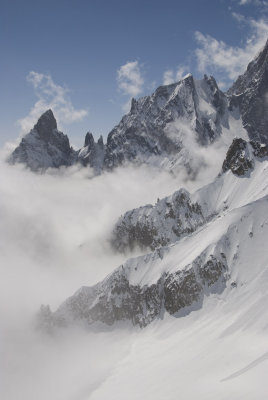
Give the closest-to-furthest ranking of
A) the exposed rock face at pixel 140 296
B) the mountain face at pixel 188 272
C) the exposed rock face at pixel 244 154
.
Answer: the mountain face at pixel 188 272 < the exposed rock face at pixel 140 296 < the exposed rock face at pixel 244 154

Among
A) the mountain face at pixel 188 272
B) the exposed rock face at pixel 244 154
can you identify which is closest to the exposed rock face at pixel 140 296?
the mountain face at pixel 188 272

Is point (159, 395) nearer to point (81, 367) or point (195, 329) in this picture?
point (195, 329)

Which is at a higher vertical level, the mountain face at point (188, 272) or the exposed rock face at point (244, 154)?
the exposed rock face at point (244, 154)

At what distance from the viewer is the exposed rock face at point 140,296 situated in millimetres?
120375

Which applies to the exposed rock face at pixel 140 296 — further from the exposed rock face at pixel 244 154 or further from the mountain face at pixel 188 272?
the exposed rock face at pixel 244 154

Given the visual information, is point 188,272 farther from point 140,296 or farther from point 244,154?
point 244,154

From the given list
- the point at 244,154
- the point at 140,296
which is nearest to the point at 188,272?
the point at 140,296

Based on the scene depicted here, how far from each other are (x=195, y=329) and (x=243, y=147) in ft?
344

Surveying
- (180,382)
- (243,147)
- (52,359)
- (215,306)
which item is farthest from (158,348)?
(243,147)

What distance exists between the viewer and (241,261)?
389ft

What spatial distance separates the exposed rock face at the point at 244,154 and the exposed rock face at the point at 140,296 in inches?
3018

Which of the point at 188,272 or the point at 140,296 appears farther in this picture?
the point at 140,296

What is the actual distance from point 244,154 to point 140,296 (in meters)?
91.1

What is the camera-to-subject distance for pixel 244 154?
7372 inches
